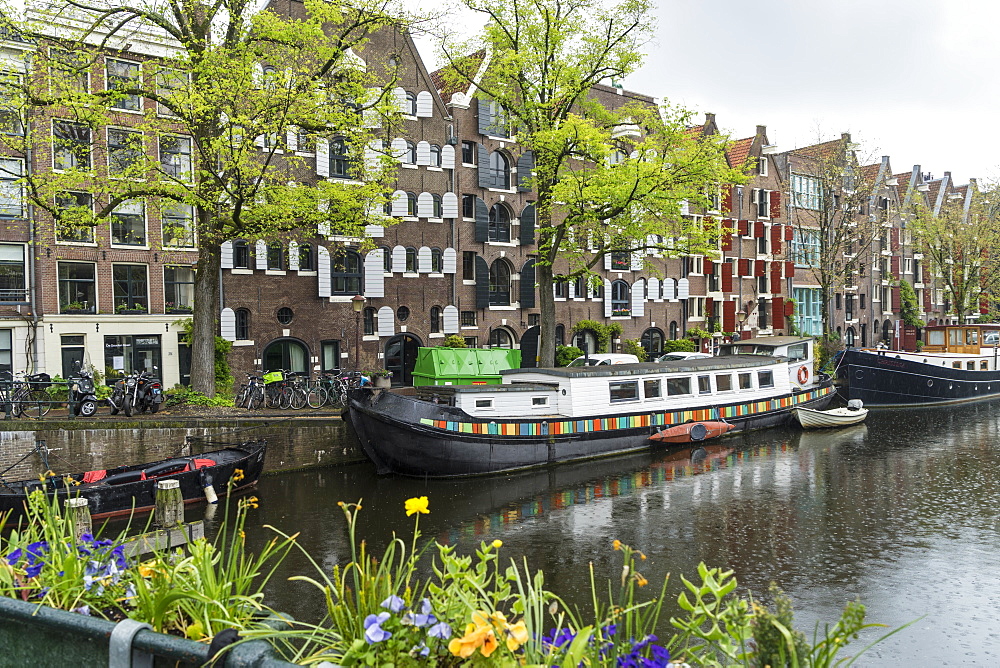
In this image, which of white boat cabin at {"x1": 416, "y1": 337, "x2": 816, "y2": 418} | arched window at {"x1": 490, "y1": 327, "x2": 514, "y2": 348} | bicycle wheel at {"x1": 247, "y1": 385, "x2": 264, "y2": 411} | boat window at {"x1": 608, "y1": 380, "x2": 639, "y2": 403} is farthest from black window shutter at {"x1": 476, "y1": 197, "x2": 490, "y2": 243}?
bicycle wheel at {"x1": 247, "y1": 385, "x2": 264, "y2": 411}

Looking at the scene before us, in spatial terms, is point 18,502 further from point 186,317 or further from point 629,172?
point 629,172

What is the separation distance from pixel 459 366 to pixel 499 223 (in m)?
9.42

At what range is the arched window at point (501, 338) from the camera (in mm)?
33562

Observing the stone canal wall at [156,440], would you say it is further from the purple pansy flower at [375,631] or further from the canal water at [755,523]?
the purple pansy flower at [375,631]

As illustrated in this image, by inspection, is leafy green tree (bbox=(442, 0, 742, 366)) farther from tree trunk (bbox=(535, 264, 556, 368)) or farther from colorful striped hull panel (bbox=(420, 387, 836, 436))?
colorful striped hull panel (bbox=(420, 387, 836, 436))

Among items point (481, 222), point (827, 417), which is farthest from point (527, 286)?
point (827, 417)

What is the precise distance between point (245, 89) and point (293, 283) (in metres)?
9.83

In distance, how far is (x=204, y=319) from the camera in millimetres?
21422

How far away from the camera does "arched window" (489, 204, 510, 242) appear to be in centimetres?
3359

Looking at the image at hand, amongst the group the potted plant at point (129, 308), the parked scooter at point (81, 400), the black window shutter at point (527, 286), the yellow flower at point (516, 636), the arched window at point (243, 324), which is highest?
the black window shutter at point (527, 286)

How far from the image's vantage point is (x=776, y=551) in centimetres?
1346

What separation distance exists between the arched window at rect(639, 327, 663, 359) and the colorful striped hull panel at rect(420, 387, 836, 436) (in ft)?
38.3

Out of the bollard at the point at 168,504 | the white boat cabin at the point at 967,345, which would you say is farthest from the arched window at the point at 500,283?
the bollard at the point at 168,504

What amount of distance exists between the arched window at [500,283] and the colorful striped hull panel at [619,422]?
11.5m
